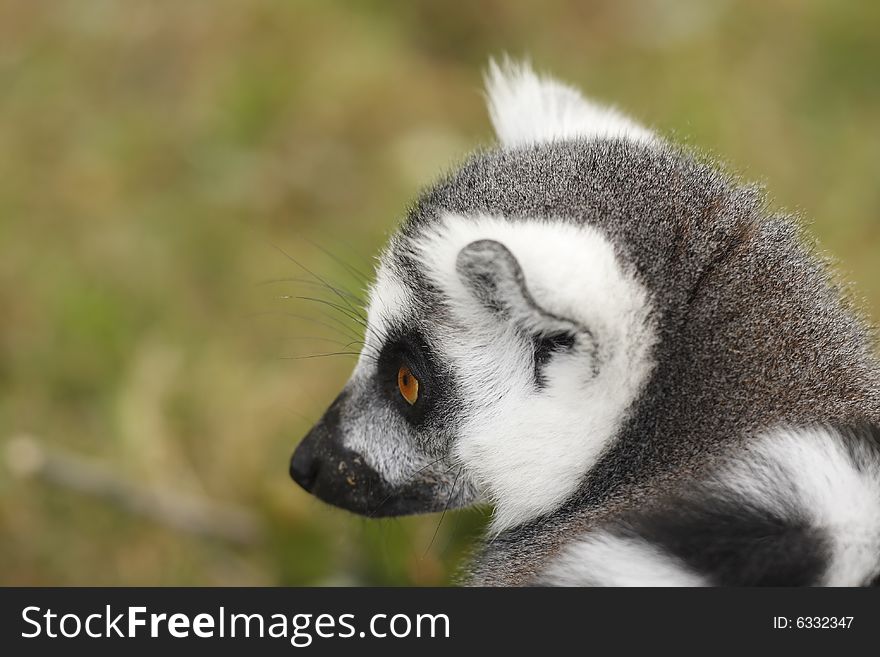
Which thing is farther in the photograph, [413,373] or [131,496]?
[131,496]

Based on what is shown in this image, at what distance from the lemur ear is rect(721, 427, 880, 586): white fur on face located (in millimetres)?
454

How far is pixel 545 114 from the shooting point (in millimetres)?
3037

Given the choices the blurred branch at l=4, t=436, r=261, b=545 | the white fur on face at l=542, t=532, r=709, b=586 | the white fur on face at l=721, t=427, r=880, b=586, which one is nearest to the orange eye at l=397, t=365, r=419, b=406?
the white fur on face at l=542, t=532, r=709, b=586

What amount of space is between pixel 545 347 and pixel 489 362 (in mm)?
168

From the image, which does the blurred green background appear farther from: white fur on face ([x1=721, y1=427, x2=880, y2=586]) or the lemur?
white fur on face ([x1=721, y1=427, x2=880, y2=586])

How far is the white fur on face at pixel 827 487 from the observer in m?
1.88

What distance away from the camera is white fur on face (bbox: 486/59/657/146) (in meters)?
2.96

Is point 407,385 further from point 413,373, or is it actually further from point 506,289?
point 506,289

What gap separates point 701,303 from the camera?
2.27 metres

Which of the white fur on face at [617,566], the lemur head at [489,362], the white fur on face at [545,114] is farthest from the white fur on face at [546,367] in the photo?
the white fur on face at [545,114]

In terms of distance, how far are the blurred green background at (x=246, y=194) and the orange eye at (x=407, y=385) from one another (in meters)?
0.88

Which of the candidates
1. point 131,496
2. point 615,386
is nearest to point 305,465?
point 615,386
